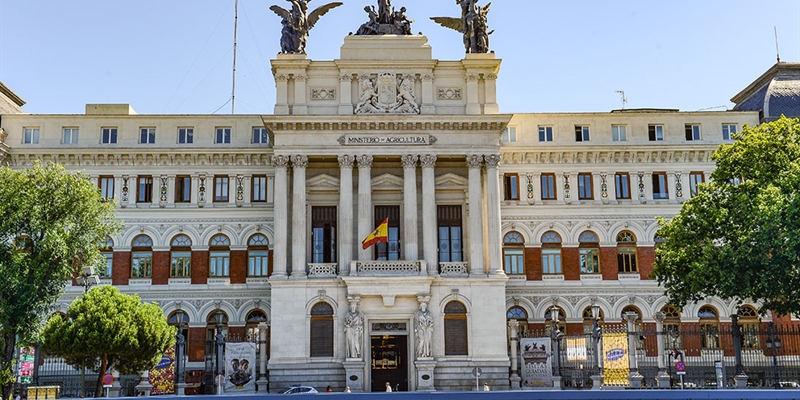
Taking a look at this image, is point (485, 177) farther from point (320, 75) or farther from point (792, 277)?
point (792, 277)

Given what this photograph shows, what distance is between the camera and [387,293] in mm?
48250

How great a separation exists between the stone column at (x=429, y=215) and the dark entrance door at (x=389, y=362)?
4.43m

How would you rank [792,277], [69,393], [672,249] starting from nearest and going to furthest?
[792,277] → [672,249] → [69,393]

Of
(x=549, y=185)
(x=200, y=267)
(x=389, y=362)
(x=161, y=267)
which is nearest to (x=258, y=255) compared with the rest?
(x=200, y=267)

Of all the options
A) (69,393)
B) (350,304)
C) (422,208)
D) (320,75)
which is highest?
(320,75)

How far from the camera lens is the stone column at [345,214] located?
49.1 meters

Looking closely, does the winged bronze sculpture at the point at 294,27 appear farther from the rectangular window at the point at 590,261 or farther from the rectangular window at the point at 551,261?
the rectangular window at the point at 590,261

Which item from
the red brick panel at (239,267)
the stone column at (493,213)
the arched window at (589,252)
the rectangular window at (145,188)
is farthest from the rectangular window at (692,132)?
the rectangular window at (145,188)

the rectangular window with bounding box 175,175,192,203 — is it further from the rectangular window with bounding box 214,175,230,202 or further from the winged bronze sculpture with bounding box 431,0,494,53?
the winged bronze sculpture with bounding box 431,0,494,53

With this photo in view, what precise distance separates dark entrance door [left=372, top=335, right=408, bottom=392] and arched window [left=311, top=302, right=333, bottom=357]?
2.52 m

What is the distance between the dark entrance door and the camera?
48.6m

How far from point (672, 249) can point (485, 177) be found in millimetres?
11473

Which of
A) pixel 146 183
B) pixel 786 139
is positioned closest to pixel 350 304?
pixel 146 183

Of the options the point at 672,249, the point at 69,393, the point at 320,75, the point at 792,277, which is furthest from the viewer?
the point at 320,75
